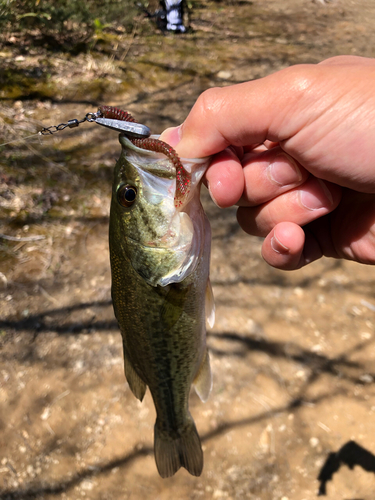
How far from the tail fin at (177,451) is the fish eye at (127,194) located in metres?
1.46

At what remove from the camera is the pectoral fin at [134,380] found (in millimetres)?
1979

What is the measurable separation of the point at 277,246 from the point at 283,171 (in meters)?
0.43

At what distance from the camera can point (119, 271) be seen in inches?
66.9

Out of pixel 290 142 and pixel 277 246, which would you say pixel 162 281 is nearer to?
pixel 277 246

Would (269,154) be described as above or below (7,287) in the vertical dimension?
above

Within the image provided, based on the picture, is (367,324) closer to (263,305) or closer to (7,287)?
(263,305)

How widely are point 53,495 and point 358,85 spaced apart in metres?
3.74

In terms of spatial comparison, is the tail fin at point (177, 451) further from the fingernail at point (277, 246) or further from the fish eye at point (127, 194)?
the fish eye at point (127, 194)

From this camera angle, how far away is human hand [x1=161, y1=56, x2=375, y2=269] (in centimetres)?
140

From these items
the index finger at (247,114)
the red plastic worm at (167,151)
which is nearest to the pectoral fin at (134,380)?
the red plastic worm at (167,151)

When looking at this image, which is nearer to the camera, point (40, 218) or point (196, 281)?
point (196, 281)

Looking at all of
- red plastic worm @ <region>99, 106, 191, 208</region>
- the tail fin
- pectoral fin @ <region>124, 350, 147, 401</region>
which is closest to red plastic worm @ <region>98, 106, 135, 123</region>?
red plastic worm @ <region>99, 106, 191, 208</region>

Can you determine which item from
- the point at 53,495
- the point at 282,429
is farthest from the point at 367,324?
the point at 53,495

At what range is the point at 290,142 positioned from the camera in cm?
156
